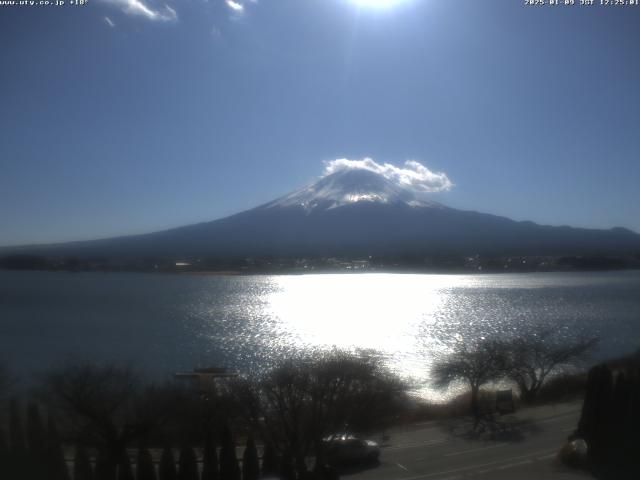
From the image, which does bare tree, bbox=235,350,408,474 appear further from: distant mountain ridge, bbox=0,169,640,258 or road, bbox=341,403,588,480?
distant mountain ridge, bbox=0,169,640,258

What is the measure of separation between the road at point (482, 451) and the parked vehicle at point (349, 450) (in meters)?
0.09

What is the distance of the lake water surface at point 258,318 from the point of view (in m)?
10.0

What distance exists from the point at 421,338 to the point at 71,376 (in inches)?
338

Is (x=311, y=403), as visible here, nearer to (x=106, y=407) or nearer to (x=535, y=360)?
(x=106, y=407)

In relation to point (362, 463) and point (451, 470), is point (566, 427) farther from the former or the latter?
point (362, 463)

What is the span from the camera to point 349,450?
4.80 metres

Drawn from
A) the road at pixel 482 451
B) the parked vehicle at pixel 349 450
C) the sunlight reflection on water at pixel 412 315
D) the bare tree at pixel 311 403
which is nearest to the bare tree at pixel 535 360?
the sunlight reflection on water at pixel 412 315

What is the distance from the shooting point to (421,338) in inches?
505

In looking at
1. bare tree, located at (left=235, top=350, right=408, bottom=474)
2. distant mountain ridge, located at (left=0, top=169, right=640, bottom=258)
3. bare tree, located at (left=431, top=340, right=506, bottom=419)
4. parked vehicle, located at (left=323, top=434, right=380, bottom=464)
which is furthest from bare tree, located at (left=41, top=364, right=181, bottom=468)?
distant mountain ridge, located at (left=0, top=169, right=640, bottom=258)

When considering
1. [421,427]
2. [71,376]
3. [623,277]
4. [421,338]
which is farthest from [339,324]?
[623,277]

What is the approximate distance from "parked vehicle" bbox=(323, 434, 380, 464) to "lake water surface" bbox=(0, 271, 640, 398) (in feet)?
12.5

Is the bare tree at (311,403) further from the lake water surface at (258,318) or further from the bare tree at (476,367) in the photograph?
the lake water surface at (258,318)

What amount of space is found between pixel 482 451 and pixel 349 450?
1181 millimetres

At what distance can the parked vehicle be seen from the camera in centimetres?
477
